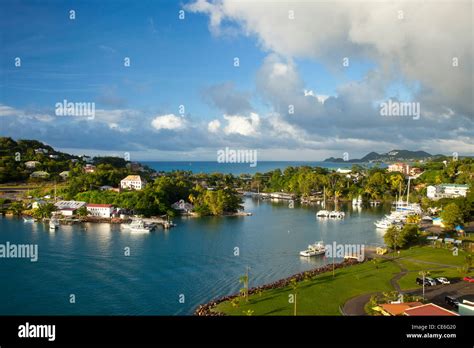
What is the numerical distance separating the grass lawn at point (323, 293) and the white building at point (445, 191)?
17.4m

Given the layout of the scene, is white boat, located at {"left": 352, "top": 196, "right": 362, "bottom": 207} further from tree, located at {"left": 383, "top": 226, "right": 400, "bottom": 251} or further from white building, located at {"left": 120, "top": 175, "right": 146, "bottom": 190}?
tree, located at {"left": 383, "top": 226, "right": 400, "bottom": 251}

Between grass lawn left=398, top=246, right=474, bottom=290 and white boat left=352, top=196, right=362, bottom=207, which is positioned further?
white boat left=352, top=196, right=362, bottom=207

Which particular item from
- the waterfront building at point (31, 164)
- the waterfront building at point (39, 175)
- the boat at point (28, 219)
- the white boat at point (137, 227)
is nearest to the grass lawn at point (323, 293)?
the white boat at point (137, 227)

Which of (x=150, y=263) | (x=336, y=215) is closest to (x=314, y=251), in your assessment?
(x=150, y=263)

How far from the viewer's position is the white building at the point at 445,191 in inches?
986

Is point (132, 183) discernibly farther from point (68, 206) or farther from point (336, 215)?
point (336, 215)

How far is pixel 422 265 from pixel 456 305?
326cm

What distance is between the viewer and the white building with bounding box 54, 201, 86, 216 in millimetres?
19516

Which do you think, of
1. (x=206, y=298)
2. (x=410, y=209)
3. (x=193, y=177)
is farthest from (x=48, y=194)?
(x=410, y=209)

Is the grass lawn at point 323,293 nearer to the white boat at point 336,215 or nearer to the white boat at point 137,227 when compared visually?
the white boat at point 137,227

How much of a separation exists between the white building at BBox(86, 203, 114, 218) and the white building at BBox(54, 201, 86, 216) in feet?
2.03

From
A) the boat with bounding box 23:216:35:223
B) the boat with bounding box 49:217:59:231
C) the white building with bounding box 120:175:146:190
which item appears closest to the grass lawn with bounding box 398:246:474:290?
the boat with bounding box 49:217:59:231

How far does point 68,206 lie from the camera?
20.2 meters
